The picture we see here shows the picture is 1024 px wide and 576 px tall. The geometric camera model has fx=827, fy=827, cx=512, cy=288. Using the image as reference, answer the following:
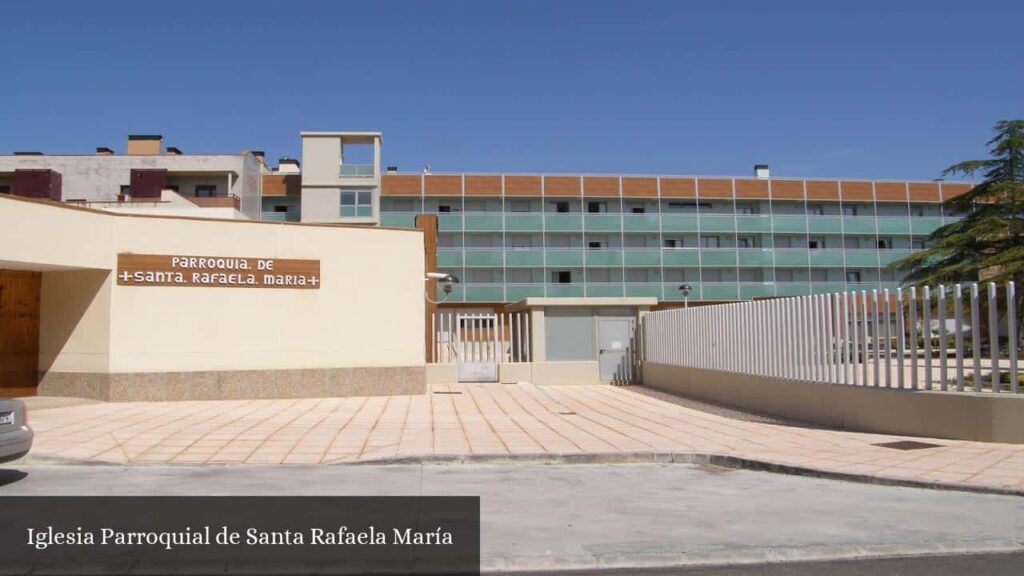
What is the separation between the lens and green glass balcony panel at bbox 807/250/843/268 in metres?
63.4

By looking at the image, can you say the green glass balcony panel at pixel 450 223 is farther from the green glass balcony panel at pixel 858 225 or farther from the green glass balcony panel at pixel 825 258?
the green glass balcony panel at pixel 858 225

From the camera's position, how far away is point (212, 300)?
55.9 ft

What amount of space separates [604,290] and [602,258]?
2375 mm

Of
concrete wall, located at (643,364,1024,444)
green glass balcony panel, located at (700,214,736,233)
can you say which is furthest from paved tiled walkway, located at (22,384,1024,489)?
green glass balcony panel, located at (700,214,736,233)

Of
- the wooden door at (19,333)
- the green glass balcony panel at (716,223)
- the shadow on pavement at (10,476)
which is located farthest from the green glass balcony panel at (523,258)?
the shadow on pavement at (10,476)

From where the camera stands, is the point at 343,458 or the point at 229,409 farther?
the point at 229,409

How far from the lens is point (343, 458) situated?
395 inches

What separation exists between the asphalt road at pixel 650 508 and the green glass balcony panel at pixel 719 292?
53.3 metres

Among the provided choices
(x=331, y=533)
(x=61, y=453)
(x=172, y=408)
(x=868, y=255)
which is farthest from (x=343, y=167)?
(x=331, y=533)

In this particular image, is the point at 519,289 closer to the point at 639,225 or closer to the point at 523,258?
the point at 523,258

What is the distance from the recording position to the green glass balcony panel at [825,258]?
63.4 m

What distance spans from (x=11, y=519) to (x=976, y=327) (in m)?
11.0

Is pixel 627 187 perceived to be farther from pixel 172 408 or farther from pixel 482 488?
pixel 482 488

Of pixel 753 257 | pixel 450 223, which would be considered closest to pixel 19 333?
pixel 450 223
